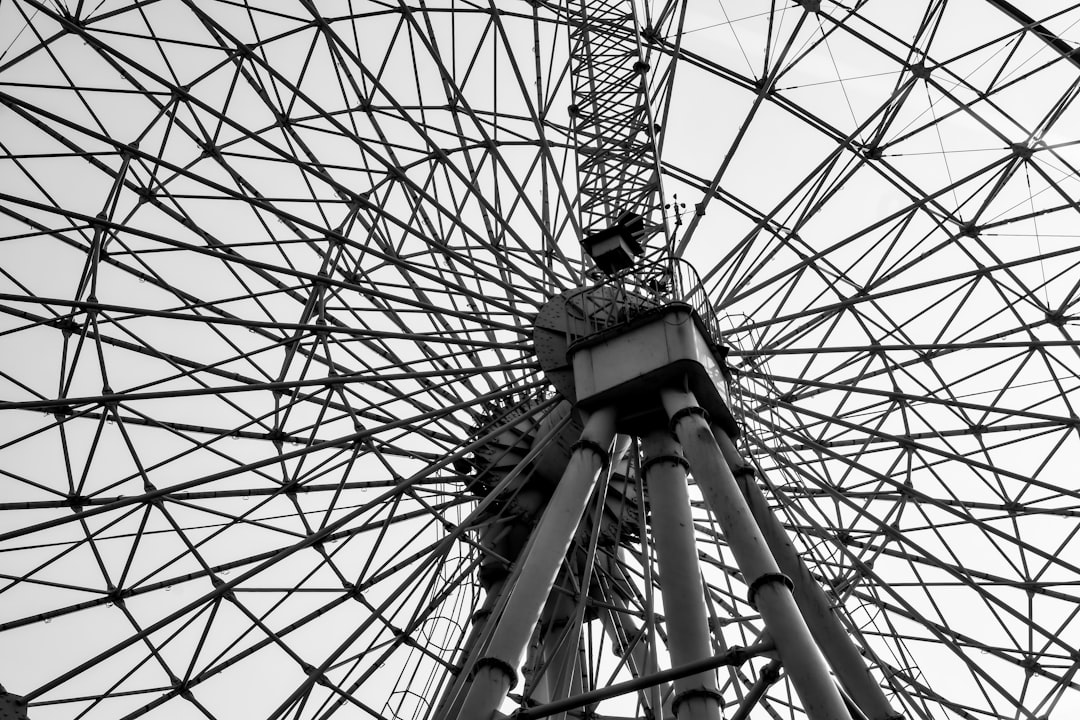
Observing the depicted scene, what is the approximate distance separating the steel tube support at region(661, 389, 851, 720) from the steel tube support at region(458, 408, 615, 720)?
1104 mm

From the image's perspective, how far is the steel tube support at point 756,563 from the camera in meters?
Result: 13.2

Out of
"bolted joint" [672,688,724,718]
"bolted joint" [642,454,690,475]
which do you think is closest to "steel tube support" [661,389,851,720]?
"bolted joint" [642,454,690,475]

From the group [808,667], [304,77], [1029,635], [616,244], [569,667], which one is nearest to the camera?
[808,667]

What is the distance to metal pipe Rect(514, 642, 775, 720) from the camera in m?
13.0

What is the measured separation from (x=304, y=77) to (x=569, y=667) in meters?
12.6

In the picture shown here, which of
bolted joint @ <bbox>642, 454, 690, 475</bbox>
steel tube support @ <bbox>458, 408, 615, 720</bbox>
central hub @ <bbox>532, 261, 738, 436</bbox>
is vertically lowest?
steel tube support @ <bbox>458, 408, 615, 720</bbox>

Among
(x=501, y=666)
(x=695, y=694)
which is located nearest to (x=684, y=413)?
(x=695, y=694)

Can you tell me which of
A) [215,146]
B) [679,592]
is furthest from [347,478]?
[679,592]

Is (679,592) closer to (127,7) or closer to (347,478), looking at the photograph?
(347,478)

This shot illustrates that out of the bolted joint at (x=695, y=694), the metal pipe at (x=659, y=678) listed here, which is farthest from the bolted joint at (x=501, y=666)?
the bolted joint at (x=695, y=694)

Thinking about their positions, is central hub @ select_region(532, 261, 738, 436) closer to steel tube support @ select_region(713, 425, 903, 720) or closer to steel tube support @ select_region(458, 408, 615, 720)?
steel tube support @ select_region(458, 408, 615, 720)

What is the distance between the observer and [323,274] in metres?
24.6

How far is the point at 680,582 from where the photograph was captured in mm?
15859

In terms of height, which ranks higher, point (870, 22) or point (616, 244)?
point (870, 22)
